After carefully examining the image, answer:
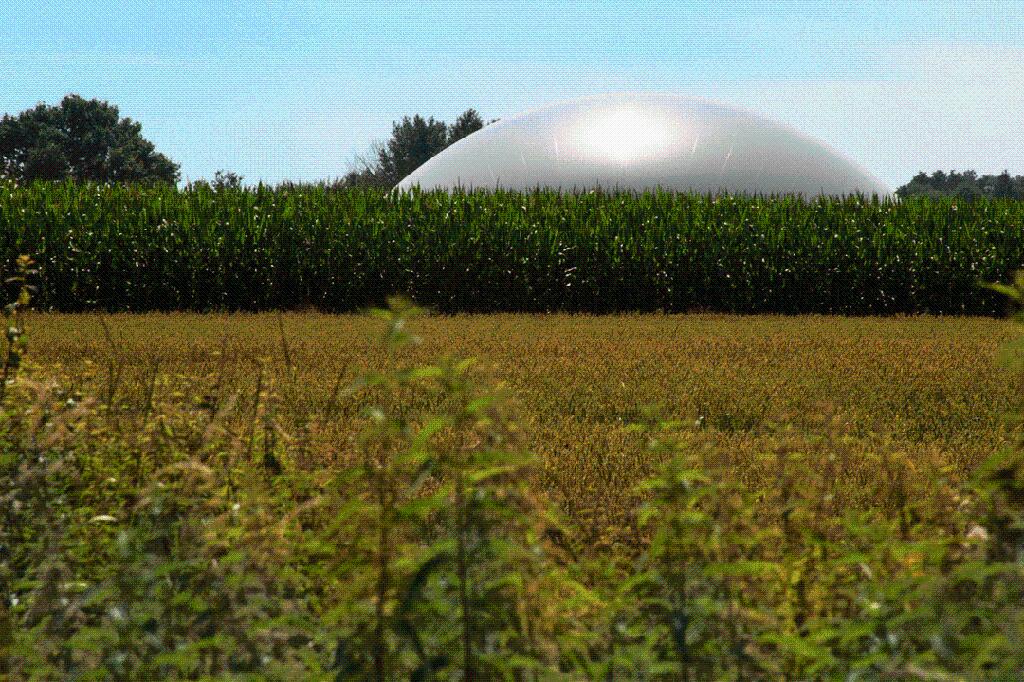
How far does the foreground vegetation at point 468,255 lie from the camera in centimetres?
1914

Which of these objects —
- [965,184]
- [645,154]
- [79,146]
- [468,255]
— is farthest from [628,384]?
[965,184]

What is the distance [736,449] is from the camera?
20.8 ft

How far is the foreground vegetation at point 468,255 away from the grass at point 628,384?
2875 mm

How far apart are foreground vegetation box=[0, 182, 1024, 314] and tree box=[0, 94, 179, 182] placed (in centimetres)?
4577

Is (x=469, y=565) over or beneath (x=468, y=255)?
beneath

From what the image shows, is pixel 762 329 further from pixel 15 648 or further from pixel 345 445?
pixel 15 648

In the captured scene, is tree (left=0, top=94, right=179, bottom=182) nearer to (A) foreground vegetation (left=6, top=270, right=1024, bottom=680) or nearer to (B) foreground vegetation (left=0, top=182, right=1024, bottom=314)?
(B) foreground vegetation (left=0, top=182, right=1024, bottom=314)

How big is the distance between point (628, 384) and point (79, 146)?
66769mm

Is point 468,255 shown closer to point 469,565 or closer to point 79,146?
point 469,565

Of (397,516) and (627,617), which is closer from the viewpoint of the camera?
(397,516)

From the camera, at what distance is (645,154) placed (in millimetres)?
25172

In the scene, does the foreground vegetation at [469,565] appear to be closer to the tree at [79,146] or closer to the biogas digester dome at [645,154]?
the biogas digester dome at [645,154]

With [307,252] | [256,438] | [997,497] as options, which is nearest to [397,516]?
[997,497]

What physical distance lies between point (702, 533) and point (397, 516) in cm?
95
